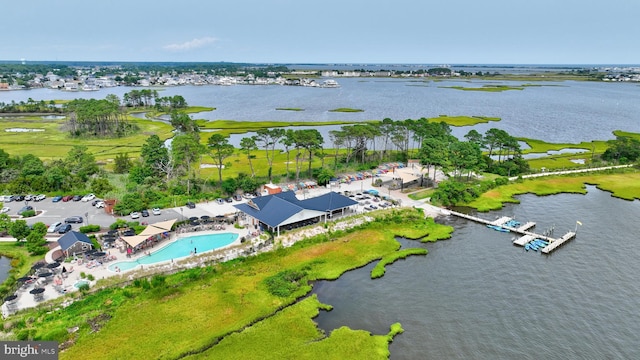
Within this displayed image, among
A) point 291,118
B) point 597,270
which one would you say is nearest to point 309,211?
point 597,270

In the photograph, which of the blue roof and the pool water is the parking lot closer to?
the blue roof

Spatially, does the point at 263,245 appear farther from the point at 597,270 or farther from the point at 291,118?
the point at 291,118

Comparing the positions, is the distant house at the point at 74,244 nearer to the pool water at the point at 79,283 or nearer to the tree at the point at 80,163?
the pool water at the point at 79,283

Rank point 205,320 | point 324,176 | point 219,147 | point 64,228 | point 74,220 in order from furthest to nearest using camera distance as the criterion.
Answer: point 324,176, point 219,147, point 74,220, point 64,228, point 205,320

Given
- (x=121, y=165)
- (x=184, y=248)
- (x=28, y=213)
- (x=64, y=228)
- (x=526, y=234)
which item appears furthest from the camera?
(x=121, y=165)

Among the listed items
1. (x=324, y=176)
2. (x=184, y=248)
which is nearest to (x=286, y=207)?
(x=184, y=248)

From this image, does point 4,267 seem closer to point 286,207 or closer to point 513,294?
point 286,207

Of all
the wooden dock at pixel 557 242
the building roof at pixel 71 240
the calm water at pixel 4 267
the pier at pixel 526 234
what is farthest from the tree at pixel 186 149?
the wooden dock at pixel 557 242
